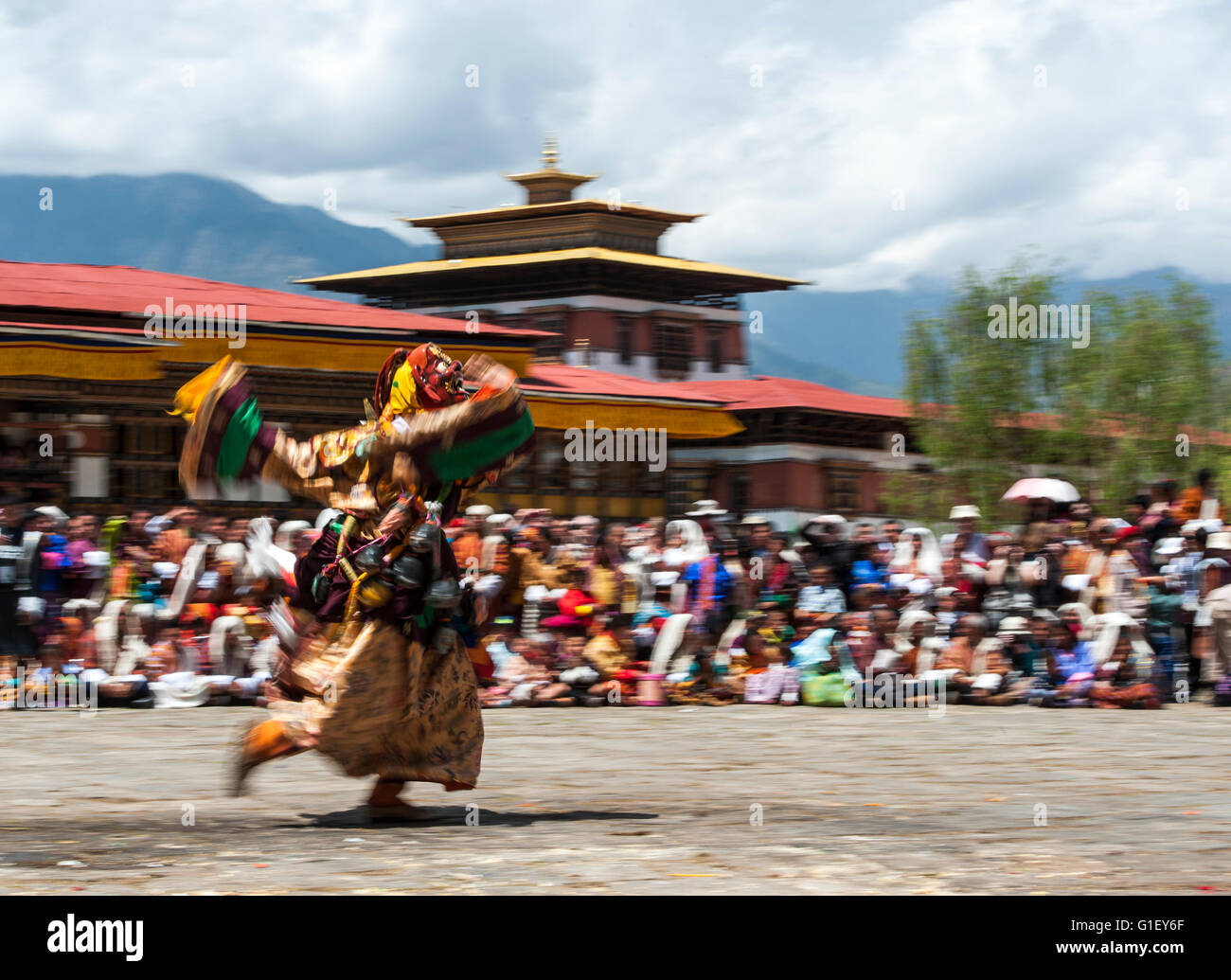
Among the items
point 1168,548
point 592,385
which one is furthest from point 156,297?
point 1168,548

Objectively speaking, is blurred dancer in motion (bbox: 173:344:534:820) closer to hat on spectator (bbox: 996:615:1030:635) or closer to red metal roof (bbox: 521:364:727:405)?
hat on spectator (bbox: 996:615:1030:635)

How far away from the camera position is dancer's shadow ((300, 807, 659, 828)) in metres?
7.06

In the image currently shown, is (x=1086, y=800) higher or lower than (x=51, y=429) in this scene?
lower

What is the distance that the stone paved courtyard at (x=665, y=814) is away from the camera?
554 centimetres

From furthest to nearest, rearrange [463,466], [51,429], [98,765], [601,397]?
1. [601,397]
2. [51,429]
3. [98,765]
4. [463,466]

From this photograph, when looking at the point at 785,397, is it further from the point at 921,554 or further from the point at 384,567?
the point at 384,567

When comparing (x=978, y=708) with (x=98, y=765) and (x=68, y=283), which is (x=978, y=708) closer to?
(x=98, y=765)

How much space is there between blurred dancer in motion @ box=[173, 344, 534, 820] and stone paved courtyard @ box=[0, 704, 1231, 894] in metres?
0.31

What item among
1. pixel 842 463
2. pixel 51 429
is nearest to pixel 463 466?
pixel 51 429

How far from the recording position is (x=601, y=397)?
2739cm

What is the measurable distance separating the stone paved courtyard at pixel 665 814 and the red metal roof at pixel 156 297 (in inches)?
387

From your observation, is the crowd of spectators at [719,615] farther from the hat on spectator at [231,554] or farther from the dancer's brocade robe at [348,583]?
the dancer's brocade robe at [348,583]

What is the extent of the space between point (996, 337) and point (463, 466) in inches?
1787

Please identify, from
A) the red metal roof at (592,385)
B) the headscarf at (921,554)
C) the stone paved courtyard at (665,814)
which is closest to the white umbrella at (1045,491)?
the headscarf at (921,554)
